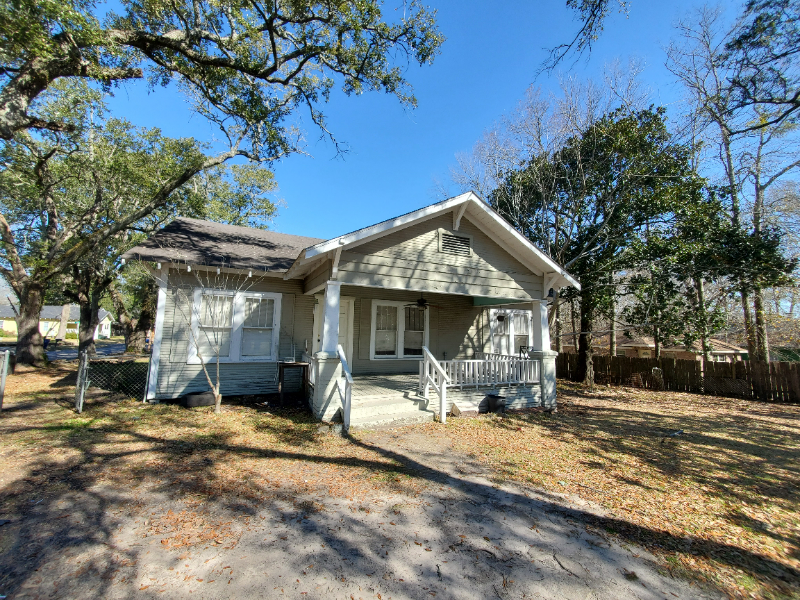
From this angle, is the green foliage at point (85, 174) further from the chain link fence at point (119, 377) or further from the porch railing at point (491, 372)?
the porch railing at point (491, 372)

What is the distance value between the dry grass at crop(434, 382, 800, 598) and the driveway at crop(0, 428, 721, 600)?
495 mm

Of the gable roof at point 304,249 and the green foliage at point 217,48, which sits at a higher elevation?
the green foliage at point 217,48

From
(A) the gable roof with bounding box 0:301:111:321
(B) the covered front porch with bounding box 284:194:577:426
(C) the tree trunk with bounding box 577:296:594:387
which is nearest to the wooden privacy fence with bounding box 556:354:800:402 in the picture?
(C) the tree trunk with bounding box 577:296:594:387

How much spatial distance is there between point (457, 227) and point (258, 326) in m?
5.44

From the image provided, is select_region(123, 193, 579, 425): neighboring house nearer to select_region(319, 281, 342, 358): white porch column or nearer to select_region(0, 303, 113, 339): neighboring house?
select_region(319, 281, 342, 358): white porch column

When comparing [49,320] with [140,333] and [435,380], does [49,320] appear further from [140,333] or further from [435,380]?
[435,380]

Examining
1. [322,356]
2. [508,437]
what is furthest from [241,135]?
[508,437]

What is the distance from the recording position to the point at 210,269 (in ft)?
27.4

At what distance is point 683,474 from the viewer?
521cm

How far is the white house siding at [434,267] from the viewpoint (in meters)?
7.33

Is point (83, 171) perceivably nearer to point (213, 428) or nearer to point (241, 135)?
point (241, 135)

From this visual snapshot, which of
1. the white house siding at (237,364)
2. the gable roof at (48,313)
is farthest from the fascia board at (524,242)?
the gable roof at (48,313)

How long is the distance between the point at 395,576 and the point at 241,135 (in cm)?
1323

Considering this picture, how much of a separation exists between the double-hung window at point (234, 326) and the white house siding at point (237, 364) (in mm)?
167
